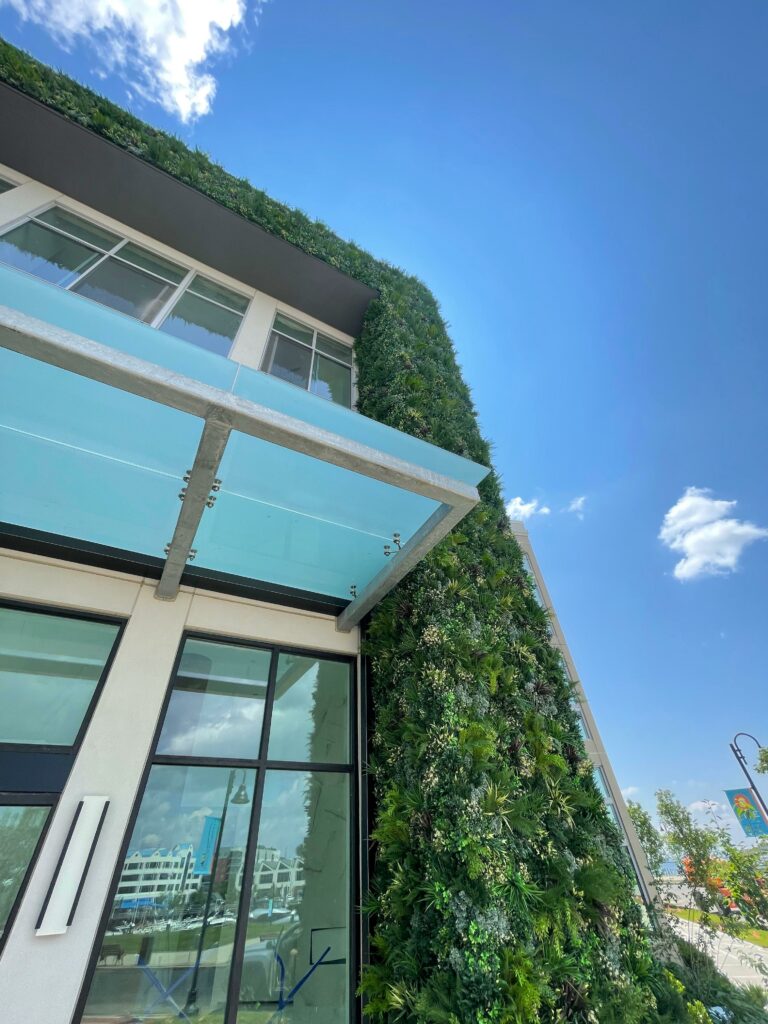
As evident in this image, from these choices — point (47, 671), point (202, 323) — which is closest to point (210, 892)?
point (47, 671)

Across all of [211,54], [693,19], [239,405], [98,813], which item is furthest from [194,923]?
[693,19]

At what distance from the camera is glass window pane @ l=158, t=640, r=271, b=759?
11.0ft

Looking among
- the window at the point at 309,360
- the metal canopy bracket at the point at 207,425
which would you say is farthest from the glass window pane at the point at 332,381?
the metal canopy bracket at the point at 207,425

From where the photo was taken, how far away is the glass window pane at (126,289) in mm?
5047

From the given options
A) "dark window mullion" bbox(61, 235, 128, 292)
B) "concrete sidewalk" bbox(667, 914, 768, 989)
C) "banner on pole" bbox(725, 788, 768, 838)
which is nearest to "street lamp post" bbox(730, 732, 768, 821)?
"banner on pole" bbox(725, 788, 768, 838)

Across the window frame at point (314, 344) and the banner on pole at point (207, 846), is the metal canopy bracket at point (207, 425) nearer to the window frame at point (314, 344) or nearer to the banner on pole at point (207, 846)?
the banner on pole at point (207, 846)

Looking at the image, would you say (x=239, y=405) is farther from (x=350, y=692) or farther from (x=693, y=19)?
(x=693, y=19)

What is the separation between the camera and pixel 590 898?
98.0 inches

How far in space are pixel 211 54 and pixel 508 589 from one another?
52.3 feet

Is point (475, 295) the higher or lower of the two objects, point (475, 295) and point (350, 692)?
the higher

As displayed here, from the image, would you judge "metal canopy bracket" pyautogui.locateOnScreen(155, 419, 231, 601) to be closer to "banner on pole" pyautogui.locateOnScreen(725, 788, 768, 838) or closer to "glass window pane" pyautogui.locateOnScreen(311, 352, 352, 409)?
"glass window pane" pyautogui.locateOnScreen(311, 352, 352, 409)

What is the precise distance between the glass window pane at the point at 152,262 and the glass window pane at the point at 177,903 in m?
6.39

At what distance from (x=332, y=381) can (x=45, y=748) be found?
17.6 feet

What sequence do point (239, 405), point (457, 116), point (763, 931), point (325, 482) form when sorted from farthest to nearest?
point (457, 116)
point (763, 931)
point (325, 482)
point (239, 405)
